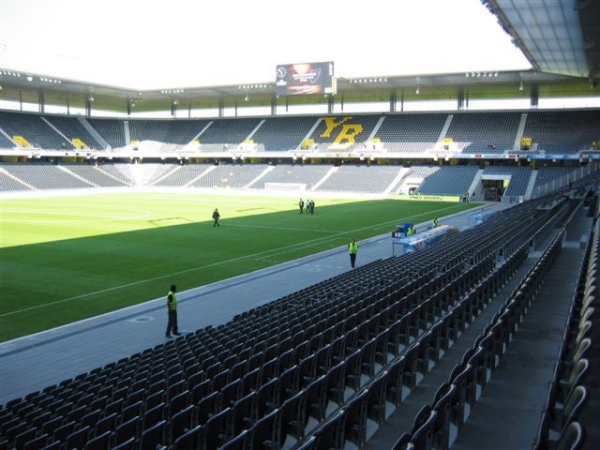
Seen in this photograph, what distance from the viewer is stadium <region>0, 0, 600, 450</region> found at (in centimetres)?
653

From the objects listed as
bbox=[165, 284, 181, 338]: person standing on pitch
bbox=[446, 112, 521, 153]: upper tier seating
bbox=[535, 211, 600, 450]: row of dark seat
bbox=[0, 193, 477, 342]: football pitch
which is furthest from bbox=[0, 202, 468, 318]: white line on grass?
bbox=[446, 112, 521, 153]: upper tier seating

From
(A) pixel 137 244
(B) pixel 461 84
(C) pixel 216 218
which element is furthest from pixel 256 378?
(B) pixel 461 84

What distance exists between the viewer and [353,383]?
26.2 ft

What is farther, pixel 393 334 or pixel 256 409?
pixel 393 334

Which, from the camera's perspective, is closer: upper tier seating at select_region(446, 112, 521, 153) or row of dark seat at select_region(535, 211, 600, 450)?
row of dark seat at select_region(535, 211, 600, 450)

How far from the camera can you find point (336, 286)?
1652cm

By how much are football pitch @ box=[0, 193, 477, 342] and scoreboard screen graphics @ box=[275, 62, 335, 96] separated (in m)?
15.9

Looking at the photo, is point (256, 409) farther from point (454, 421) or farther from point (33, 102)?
point (33, 102)

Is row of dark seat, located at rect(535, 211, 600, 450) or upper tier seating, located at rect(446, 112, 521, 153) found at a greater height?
upper tier seating, located at rect(446, 112, 521, 153)

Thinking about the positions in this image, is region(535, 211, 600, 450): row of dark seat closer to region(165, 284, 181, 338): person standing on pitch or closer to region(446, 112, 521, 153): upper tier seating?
region(165, 284, 181, 338): person standing on pitch

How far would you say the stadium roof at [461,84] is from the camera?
29.9 meters

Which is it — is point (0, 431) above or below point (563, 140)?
below

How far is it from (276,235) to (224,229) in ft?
13.6

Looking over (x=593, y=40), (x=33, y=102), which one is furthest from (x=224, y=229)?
(x=33, y=102)
